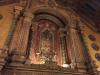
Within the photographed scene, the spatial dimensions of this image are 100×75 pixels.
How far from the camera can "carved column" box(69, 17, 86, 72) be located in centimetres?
771

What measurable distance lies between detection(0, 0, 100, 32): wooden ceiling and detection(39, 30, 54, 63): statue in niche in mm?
2567

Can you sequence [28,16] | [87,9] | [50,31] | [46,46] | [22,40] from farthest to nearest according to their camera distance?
[87,9], [50,31], [28,16], [46,46], [22,40]

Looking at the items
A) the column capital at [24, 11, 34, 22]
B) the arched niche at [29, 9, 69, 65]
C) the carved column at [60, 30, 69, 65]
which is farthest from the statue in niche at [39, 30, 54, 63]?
the column capital at [24, 11, 34, 22]

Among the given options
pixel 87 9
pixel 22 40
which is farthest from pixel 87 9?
pixel 22 40

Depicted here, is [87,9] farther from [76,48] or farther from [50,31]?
[76,48]

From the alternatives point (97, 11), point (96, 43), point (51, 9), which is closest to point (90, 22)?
point (97, 11)

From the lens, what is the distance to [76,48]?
8.61 metres

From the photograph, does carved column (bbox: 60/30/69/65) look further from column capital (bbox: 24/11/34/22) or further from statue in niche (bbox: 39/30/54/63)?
column capital (bbox: 24/11/34/22)

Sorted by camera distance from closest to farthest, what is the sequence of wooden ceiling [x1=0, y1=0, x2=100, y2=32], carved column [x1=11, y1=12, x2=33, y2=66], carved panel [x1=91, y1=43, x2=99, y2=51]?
1. carved column [x1=11, y1=12, x2=33, y2=66]
2. carved panel [x1=91, y1=43, x2=99, y2=51]
3. wooden ceiling [x1=0, y1=0, x2=100, y2=32]

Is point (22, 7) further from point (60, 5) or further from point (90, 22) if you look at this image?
point (90, 22)

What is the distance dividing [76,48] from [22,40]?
292 cm

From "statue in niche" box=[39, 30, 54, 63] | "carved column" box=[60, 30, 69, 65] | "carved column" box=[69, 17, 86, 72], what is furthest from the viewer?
"carved column" box=[60, 30, 69, 65]

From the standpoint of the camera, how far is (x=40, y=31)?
9.23 metres

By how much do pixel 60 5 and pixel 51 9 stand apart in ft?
2.92
